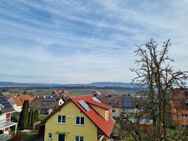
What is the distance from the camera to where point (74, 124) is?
108 ft

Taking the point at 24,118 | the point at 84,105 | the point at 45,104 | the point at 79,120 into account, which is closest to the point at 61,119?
the point at 79,120

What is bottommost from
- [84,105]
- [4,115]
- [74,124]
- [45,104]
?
[45,104]

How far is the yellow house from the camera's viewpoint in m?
31.9

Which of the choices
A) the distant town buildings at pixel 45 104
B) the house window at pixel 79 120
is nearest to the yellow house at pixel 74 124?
the house window at pixel 79 120

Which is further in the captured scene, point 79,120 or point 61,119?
point 61,119

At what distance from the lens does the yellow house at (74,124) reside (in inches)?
1257

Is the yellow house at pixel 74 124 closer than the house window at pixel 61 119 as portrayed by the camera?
Yes

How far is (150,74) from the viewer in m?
17.1

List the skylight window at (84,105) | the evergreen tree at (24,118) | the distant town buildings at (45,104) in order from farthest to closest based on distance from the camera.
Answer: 1. the distant town buildings at (45,104)
2. the evergreen tree at (24,118)
3. the skylight window at (84,105)

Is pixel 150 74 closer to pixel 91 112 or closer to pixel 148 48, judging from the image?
pixel 148 48

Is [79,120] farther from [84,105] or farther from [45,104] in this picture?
[45,104]

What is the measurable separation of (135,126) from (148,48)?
210 inches

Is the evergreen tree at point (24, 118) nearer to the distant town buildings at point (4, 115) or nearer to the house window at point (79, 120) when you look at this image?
the distant town buildings at point (4, 115)

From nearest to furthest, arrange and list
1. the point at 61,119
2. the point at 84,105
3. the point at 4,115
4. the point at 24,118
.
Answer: the point at 61,119, the point at 84,105, the point at 4,115, the point at 24,118
